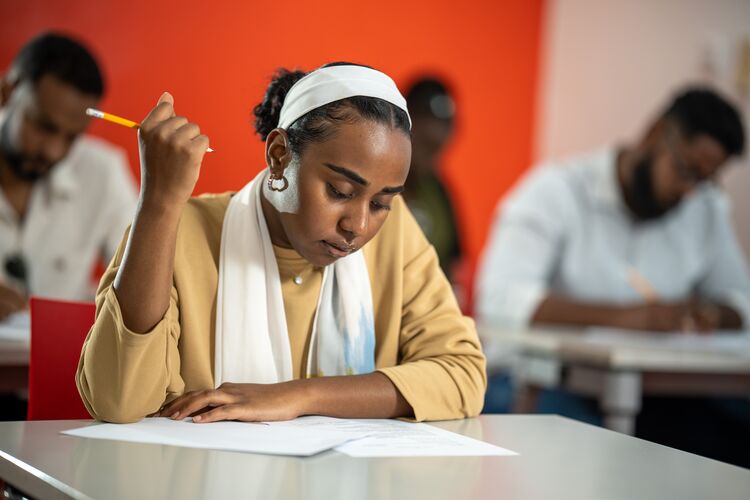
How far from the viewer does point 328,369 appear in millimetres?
1513

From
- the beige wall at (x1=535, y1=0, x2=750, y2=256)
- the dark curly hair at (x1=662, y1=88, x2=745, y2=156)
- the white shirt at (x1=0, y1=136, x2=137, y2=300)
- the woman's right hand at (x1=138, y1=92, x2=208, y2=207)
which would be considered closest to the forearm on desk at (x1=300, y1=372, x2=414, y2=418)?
the woman's right hand at (x1=138, y1=92, x2=208, y2=207)

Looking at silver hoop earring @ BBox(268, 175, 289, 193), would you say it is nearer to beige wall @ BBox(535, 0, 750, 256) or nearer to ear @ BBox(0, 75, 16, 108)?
ear @ BBox(0, 75, 16, 108)

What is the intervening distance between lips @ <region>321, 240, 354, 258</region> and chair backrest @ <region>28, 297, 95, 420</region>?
36 cm

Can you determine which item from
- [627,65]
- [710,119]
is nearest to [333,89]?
[710,119]

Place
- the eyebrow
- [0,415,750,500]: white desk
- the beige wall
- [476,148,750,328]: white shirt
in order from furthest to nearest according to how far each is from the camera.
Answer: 1. the beige wall
2. [476,148,750,328]: white shirt
3. the eyebrow
4. [0,415,750,500]: white desk

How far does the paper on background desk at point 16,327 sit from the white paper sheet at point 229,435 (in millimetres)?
639

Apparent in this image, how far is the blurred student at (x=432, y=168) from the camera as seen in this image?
443 cm

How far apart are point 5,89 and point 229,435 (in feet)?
5.90

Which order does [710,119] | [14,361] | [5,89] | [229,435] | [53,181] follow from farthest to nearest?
1. [710,119]
2. [53,181]
3. [5,89]
4. [14,361]
5. [229,435]

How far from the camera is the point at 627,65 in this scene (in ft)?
16.1

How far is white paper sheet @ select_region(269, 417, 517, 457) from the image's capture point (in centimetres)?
115

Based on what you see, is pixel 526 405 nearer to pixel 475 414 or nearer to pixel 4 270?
pixel 475 414

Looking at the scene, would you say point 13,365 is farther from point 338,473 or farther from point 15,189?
point 15,189

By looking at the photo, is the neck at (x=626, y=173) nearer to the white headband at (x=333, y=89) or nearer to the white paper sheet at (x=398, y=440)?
the white headband at (x=333, y=89)
